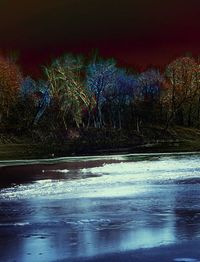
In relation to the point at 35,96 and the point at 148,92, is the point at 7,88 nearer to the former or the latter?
the point at 35,96

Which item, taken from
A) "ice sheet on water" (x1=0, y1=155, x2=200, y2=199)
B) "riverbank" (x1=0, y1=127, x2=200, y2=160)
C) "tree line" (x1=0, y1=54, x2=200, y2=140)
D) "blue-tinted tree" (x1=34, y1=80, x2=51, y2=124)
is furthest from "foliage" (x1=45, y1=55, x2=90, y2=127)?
"ice sheet on water" (x1=0, y1=155, x2=200, y2=199)

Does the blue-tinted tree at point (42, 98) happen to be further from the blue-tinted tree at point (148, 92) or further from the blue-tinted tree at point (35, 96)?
the blue-tinted tree at point (148, 92)

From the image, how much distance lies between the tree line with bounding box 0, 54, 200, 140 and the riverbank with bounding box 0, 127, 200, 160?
4.40m

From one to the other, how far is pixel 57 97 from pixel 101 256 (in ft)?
277

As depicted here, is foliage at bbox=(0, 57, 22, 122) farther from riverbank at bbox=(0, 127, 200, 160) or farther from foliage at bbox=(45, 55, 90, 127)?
riverbank at bbox=(0, 127, 200, 160)

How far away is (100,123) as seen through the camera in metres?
100

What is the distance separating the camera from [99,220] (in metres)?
18.4

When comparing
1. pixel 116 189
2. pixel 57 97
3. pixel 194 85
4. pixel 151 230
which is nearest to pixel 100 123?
pixel 57 97

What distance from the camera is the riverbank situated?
234 ft

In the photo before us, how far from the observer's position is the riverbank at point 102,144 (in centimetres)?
7125

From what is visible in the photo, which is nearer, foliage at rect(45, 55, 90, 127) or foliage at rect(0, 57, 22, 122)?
foliage at rect(0, 57, 22, 122)

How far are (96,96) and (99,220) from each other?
8804 centimetres

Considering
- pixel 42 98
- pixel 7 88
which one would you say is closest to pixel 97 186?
pixel 7 88

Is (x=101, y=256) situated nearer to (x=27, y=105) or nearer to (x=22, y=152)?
(x=22, y=152)
